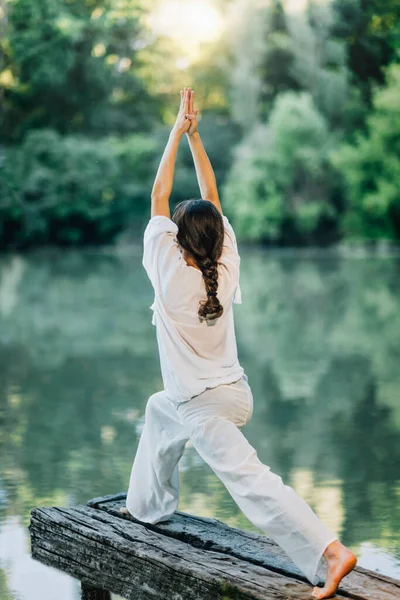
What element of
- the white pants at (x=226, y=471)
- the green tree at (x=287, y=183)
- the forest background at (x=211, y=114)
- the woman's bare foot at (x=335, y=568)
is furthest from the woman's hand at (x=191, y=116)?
the green tree at (x=287, y=183)

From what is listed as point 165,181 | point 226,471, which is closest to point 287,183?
point 165,181

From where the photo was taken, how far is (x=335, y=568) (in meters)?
1.92

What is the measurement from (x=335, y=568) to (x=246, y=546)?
0.30 meters

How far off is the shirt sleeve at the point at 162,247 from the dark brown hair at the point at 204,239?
0.02 m

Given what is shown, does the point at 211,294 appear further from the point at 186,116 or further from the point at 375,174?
the point at 375,174

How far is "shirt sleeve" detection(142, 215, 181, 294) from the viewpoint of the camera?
2146mm

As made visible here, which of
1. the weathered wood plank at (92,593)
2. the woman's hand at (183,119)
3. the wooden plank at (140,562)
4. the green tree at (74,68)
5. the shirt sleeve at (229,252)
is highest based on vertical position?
the green tree at (74,68)

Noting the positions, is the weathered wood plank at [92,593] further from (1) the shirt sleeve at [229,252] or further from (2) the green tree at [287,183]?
(2) the green tree at [287,183]

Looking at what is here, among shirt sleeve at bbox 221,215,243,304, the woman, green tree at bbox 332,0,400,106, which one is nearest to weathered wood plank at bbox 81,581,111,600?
the woman

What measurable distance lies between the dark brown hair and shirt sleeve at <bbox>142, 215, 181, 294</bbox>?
2cm

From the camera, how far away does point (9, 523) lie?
10.4ft

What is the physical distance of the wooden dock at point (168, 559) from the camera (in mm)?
1970

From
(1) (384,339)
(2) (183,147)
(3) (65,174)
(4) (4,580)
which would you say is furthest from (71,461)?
(3) (65,174)

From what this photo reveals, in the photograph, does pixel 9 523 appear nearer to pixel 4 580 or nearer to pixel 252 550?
pixel 4 580
